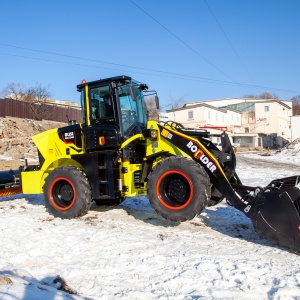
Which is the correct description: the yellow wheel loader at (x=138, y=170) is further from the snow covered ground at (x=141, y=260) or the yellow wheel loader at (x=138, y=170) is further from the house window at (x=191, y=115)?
the house window at (x=191, y=115)

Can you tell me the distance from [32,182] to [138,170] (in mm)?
2723

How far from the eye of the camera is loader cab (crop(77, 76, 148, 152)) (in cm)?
700

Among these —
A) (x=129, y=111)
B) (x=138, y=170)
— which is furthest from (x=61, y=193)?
(x=129, y=111)

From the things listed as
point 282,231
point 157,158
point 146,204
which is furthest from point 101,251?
point 146,204

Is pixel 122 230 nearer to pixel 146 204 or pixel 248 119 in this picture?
pixel 146 204

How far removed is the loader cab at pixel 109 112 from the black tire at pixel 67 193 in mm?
656

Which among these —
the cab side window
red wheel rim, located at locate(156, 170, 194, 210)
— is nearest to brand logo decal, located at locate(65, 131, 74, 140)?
the cab side window

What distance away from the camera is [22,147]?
941 inches

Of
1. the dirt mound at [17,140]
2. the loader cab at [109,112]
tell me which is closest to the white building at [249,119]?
the dirt mound at [17,140]

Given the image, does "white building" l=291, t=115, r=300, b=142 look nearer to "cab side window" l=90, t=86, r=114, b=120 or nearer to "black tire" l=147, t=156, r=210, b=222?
"cab side window" l=90, t=86, r=114, b=120

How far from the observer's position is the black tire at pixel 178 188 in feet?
18.4

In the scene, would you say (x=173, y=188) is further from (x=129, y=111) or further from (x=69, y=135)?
(x=69, y=135)

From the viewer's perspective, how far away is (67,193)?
741 cm

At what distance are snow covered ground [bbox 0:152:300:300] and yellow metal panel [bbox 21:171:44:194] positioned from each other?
850 mm
